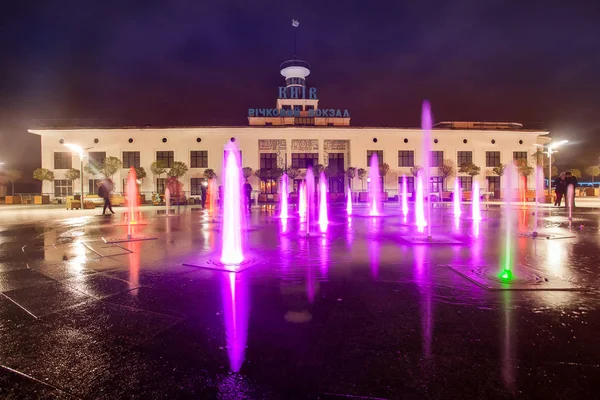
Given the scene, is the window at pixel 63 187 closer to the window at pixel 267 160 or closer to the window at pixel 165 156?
the window at pixel 165 156

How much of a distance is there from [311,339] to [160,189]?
35.7 meters

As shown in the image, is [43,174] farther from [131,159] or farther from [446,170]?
[446,170]

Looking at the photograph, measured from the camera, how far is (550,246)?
684 centimetres

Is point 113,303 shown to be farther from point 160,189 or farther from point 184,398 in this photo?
point 160,189

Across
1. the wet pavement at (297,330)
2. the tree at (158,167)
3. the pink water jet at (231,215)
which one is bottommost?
the wet pavement at (297,330)

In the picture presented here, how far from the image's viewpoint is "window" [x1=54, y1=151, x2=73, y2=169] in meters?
35.0

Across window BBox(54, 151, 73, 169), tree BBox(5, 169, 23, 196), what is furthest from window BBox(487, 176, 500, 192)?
tree BBox(5, 169, 23, 196)

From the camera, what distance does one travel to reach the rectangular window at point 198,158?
3575 centimetres

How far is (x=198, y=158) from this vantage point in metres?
35.8

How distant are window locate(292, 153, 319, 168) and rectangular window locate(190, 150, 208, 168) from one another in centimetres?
957

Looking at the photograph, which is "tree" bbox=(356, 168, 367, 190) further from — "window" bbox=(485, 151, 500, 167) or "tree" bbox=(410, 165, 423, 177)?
"window" bbox=(485, 151, 500, 167)

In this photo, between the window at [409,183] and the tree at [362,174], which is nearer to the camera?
the tree at [362,174]

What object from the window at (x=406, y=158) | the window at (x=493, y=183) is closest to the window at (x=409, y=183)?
the window at (x=406, y=158)

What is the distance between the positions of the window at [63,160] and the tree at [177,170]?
11559 millimetres
